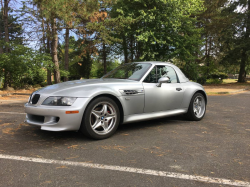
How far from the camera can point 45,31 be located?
1370 cm

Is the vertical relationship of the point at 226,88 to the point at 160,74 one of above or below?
below

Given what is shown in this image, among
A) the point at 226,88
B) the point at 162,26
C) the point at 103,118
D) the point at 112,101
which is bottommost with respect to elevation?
the point at 226,88

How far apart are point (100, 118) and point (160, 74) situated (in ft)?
6.15

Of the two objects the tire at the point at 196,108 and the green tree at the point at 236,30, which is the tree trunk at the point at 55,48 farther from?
the green tree at the point at 236,30

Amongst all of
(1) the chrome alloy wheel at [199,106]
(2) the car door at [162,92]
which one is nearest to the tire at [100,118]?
(2) the car door at [162,92]

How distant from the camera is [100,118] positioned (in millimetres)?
3807

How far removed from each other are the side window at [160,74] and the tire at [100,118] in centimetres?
107

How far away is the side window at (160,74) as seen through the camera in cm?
462

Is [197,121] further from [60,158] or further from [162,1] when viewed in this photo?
[162,1]

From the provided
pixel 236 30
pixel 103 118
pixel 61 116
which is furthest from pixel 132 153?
pixel 236 30

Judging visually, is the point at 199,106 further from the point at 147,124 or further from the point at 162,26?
the point at 162,26

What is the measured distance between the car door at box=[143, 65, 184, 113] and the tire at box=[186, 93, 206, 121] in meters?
0.47

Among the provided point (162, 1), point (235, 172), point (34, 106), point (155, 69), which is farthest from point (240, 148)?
point (162, 1)

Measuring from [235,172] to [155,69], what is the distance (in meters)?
2.76
